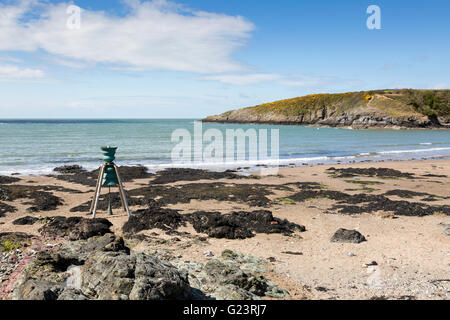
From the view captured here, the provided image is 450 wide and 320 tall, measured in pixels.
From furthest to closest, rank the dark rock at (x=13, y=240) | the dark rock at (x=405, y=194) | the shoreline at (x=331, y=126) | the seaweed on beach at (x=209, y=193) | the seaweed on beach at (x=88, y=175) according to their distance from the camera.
Result: the shoreline at (x=331, y=126)
the seaweed on beach at (x=88, y=175)
the dark rock at (x=405, y=194)
the seaweed on beach at (x=209, y=193)
the dark rock at (x=13, y=240)

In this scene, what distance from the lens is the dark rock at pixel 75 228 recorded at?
10031 millimetres

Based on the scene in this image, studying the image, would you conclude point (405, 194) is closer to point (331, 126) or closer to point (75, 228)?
point (75, 228)

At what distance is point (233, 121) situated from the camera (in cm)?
14375

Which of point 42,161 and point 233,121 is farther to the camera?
point 233,121

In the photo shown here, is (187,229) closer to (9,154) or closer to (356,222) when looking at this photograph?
(356,222)

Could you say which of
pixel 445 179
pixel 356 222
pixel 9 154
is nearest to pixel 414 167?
pixel 445 179

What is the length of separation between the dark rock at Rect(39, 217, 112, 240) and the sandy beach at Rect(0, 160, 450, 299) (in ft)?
1.08

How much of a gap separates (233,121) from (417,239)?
135032 millimetres

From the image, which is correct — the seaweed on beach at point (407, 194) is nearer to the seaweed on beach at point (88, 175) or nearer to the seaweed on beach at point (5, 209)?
the seaweed on beach at point (88, 175)

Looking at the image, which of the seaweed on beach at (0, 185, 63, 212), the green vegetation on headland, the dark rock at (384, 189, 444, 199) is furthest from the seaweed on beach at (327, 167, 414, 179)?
the green vegetation on headland

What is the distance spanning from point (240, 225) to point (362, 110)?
107 metres

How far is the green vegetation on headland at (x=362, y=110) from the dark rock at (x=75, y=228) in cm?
10182

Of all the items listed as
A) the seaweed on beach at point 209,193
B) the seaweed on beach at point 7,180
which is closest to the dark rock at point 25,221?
the seaweed on beach at point 209,193
